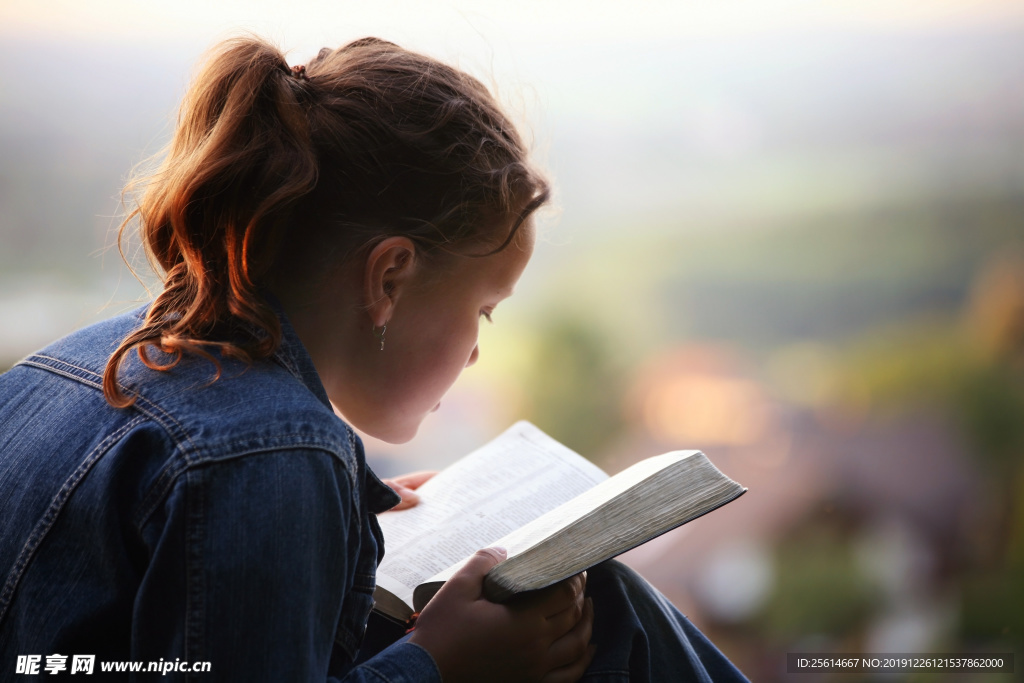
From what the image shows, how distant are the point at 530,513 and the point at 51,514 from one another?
0.43 meters

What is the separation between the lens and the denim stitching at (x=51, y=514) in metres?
0.52

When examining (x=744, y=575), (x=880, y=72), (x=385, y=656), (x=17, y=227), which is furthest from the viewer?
(x=744, y=575)

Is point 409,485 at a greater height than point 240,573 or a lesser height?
lesser

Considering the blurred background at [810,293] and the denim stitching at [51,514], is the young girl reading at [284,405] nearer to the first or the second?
the denim stitching at [51,514]

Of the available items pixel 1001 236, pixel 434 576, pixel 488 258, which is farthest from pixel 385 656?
pixel 1001 236

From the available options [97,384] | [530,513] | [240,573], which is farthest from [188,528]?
[530,513]

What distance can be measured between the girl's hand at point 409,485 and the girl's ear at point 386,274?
0.25 meters

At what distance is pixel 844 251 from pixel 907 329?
0.87 feet

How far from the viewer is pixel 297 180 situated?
0.61m

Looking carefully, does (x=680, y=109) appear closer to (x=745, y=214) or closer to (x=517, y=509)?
(x=745, y=214)

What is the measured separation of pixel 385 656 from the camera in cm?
57

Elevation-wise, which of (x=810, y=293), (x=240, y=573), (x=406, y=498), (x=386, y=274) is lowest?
(x=810, y=293)

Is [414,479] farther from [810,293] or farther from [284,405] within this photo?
[810,293]

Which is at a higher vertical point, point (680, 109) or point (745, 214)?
point (680, 109)
